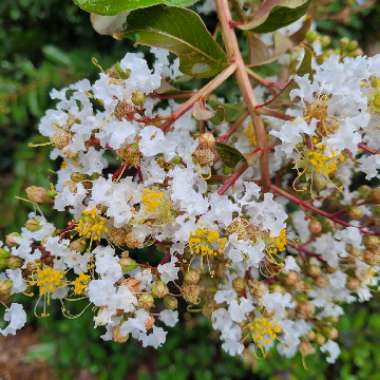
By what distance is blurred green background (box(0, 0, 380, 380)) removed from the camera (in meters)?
1.68

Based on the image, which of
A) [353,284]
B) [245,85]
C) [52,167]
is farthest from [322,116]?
[52,167]

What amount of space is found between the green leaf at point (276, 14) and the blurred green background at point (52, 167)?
54 cm

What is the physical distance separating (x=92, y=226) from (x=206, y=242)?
204 millimetres

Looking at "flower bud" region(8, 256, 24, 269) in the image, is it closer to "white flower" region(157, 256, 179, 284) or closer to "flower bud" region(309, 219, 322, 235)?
"white flower" region(157, 256, 179, 284)

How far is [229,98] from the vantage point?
4.64 ft

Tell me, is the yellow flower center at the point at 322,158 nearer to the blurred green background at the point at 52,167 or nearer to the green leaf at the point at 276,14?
the green leaf at the point at 276,14

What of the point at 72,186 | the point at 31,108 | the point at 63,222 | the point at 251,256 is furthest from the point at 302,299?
the point at 31,108

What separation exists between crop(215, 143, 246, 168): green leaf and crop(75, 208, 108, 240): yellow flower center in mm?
247

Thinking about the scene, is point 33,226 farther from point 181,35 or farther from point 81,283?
point 181,35

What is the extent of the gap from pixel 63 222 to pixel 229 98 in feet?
2.11

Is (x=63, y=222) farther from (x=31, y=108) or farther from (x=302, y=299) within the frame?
(x=302, y=299)

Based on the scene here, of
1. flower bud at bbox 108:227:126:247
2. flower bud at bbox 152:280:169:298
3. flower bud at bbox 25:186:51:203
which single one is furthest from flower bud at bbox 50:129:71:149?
flower bud at bbox 152:280:169:298

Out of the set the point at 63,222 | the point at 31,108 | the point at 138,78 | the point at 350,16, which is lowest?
the point at 63,222

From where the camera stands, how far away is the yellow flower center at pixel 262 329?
3.49 ft
